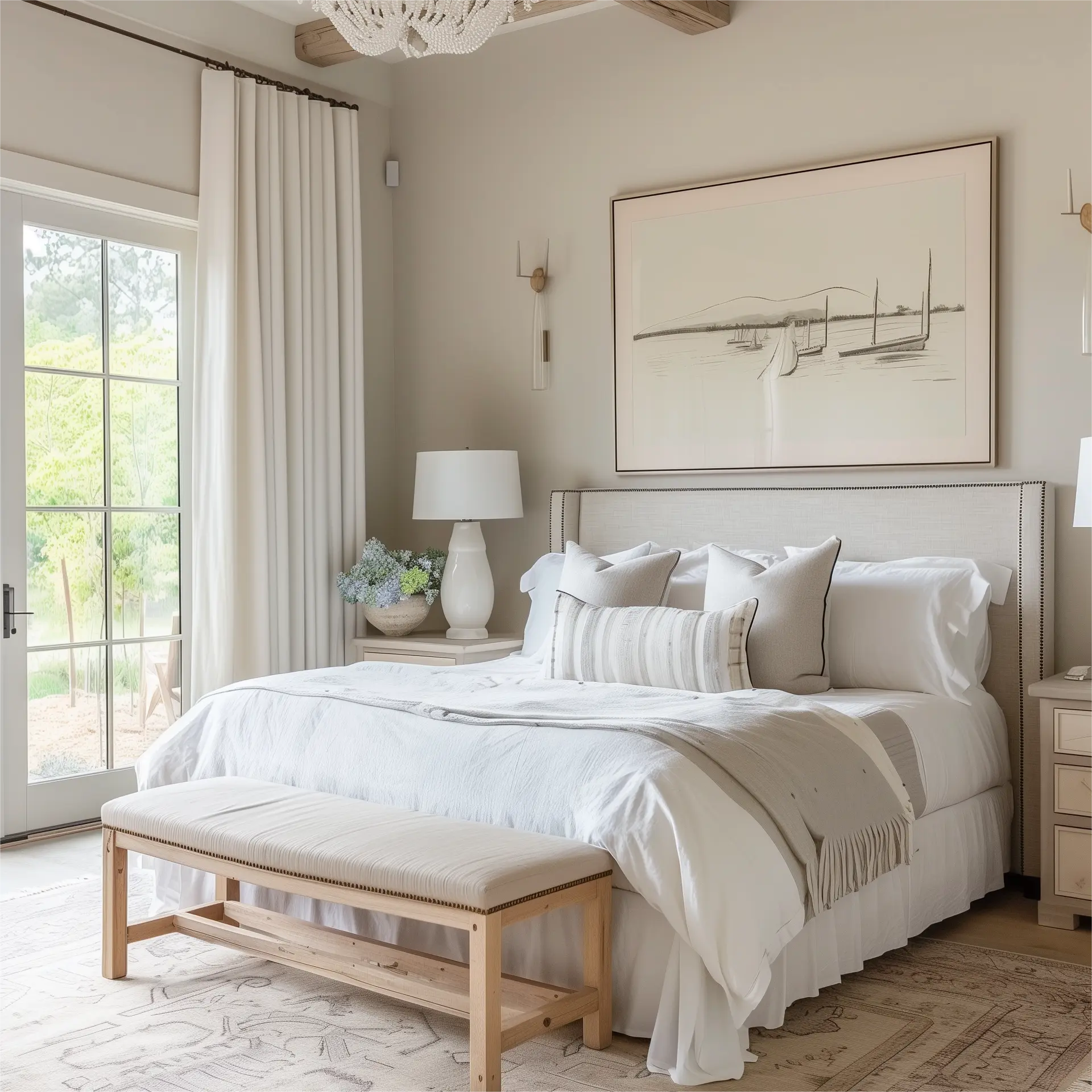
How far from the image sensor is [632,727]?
274 centimetres

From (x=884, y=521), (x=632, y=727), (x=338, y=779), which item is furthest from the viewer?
(x=884, y=521)

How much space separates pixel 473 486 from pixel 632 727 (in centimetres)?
217

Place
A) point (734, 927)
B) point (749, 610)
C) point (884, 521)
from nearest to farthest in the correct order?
point (734, 927) → point (749, 610) → point (884, 521)

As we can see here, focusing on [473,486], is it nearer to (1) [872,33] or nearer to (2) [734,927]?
(1) [872,33]

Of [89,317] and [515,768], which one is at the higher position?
[89,317]

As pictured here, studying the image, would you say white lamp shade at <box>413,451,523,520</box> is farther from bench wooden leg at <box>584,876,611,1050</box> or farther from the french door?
bench wooden leg at <box>584,876,611,1050</box>

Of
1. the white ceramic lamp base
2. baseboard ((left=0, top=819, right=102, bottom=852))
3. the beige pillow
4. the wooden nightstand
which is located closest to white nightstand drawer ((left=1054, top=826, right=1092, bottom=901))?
→ the beige pillow

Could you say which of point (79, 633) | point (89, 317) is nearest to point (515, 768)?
point (79, 633)

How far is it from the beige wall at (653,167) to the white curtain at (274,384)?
15.4 inches

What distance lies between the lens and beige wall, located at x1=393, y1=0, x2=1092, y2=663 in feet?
12.7

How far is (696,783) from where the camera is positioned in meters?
2.58

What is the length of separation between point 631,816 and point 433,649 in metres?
2.29

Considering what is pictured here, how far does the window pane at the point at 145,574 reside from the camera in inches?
180

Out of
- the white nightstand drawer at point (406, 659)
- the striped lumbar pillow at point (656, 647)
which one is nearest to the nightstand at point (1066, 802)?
the striped lumbar pillow at point (656, 647)
